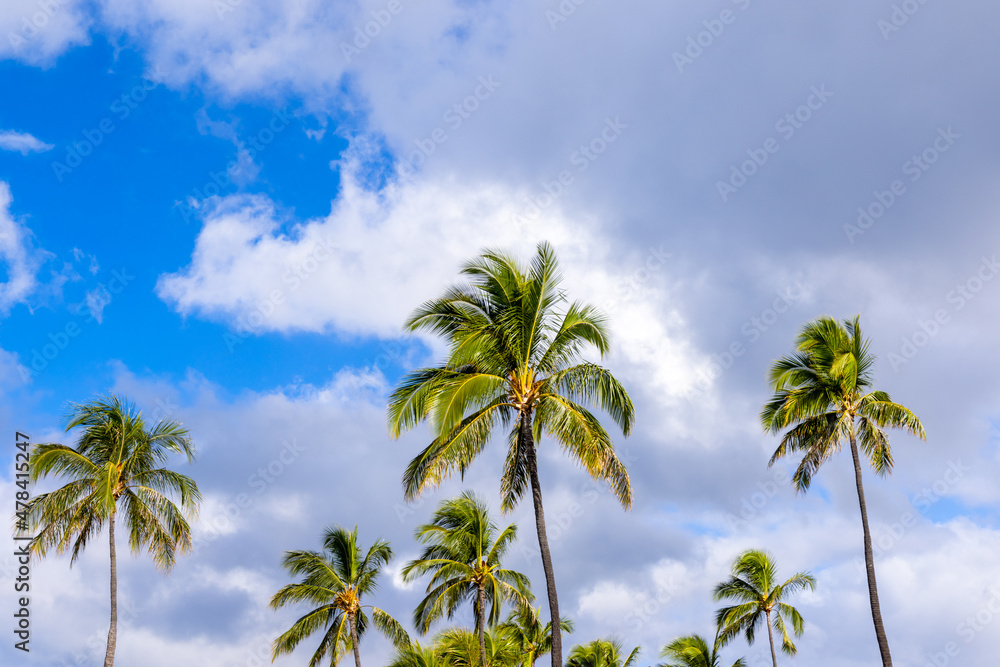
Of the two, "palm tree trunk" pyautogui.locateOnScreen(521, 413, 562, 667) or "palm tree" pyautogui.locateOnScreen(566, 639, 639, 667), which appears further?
"palm tree" pyautogui.locateOnScreen(566, 639, 639, 667)

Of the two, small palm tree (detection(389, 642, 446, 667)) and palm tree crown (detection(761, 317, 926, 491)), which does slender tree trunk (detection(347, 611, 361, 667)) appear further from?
palm tree crown (detection(761, 317, 926, 491))

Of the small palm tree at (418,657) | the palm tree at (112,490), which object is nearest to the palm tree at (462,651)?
the small palm tree at (418,657)

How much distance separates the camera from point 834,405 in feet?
93.9

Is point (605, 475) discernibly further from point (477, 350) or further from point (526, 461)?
point (477, 350)

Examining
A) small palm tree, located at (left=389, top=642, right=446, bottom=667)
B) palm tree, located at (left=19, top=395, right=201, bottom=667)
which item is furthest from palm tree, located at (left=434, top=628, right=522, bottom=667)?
palm tree, located at (left=19, top=395, right=201, bottom=667)

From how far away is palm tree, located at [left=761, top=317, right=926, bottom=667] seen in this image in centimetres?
2817

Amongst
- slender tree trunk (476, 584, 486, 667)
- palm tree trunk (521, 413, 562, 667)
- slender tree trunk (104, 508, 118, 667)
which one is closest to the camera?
palm tree trunk (521, 413, 562, 667)

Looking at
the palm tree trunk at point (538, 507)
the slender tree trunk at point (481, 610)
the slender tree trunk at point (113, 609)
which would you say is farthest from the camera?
the slender tree trunk at point (481, 610)

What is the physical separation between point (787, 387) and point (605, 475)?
40.5 feet

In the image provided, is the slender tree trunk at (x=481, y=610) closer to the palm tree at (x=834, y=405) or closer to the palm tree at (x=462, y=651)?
the palm tree at (x=462, y=651)

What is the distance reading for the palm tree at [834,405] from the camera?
92.4ft

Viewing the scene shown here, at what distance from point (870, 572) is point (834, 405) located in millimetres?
5628

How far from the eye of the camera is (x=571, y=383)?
798 inches

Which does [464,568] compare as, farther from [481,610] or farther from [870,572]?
[870,572]
